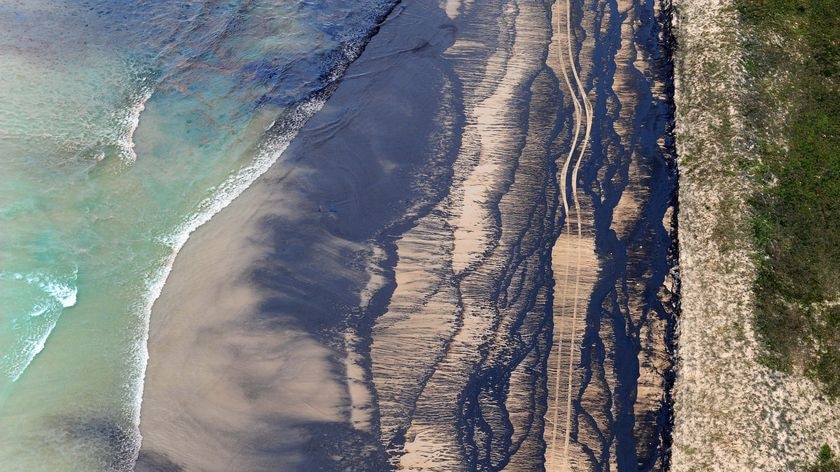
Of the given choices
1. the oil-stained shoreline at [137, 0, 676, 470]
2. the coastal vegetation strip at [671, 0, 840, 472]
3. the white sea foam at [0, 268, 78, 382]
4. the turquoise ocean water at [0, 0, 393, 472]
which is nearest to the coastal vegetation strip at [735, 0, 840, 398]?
the coastal vegetation strip at [671, 0, 840, 472]

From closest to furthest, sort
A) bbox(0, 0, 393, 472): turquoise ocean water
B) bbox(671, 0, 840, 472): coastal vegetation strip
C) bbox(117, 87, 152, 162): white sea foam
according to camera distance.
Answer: bbox(671, 0, 840, 472): coastal vegetation strip
bbox(0, 0, 393, 472): turquoise ocean water
bbox(117, 87, 152, 162): white sea foam

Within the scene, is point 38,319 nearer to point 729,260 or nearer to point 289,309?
point 289,309

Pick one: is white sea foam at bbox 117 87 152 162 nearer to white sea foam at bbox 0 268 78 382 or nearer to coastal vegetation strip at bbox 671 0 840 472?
white sea foam at bbox 0 268 78 382

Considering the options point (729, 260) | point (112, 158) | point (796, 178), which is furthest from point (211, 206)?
point (796, 178)

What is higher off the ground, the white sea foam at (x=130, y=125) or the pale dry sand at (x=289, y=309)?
the white sea foam at (x=130, y=125)

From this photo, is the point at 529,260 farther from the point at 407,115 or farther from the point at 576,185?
the point at 407,115

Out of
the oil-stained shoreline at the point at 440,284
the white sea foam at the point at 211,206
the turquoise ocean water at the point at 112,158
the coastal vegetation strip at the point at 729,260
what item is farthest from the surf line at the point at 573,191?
the white sea foam at the point at 211,206

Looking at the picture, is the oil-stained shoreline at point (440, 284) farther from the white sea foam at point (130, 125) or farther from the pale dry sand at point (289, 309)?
the white sea foam at point (130, 125)

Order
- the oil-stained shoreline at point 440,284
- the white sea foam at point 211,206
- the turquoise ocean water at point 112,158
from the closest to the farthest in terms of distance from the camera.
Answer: the oil-stained shoreline at point 440,284 → the turquoise ocean water at point 112,158 → the white sea foam at point 211,206
